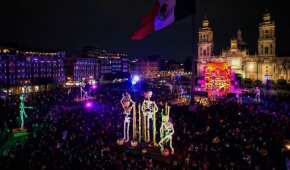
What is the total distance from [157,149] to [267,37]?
75.5 metres

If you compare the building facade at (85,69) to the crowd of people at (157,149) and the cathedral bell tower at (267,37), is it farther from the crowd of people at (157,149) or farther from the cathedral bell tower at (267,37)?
the crowd of people at (157,149)

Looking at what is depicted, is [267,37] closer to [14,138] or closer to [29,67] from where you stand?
[29,67]

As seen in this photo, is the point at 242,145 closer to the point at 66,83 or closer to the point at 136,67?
the point at 66,83

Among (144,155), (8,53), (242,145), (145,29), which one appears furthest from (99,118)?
(8,53)

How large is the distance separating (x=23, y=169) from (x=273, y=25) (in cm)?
8267

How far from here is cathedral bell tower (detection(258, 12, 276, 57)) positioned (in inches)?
3229

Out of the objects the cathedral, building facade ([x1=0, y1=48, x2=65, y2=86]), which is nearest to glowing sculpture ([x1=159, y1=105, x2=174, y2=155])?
building facade ([x1=0, y1=48, x2=65, y2=86])

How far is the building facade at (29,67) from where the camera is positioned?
66.0m

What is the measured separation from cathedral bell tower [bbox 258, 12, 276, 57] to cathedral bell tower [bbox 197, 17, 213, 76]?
15.1 meters

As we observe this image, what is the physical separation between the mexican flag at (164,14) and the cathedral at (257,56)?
61.3m

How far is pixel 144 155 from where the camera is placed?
671 inches

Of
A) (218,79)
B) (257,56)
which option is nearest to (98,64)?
(257,56)

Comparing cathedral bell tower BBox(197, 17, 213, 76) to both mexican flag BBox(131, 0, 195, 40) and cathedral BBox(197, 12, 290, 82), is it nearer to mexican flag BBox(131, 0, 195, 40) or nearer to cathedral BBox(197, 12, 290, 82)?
cathedral BBox(197, 12, 290, 82)

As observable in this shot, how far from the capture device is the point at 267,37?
271 feet
